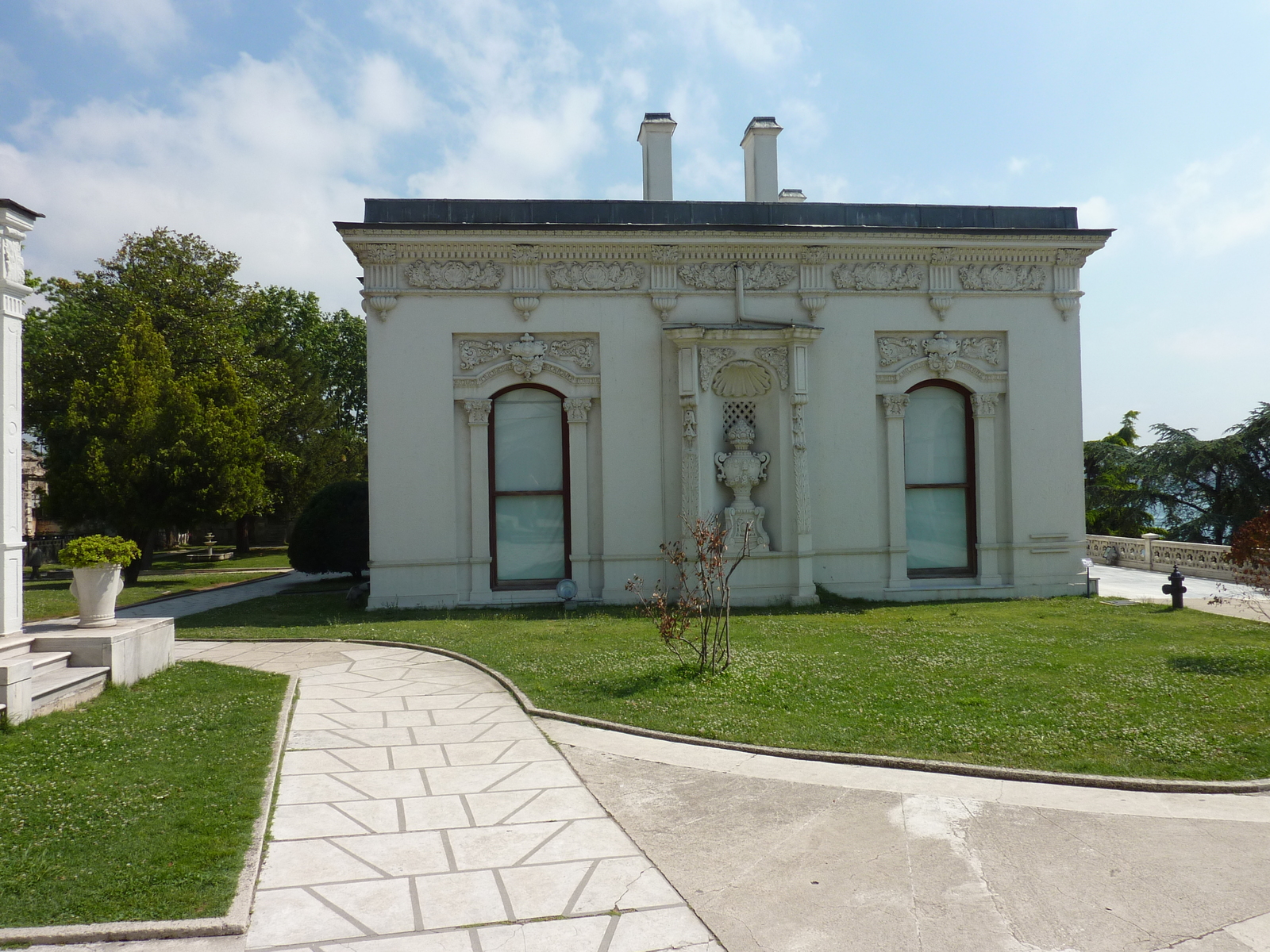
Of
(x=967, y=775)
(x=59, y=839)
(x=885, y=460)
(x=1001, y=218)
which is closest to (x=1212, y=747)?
(x=967, y=775)

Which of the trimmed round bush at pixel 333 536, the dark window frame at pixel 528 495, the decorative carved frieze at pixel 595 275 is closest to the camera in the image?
the decorative carved frieze at pixel 595 275

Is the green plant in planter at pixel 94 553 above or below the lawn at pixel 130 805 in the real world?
above

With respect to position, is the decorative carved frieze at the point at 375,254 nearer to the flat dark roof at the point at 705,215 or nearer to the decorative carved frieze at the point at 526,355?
the flat dark roof at the point at 705,215

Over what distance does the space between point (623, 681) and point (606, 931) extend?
16.5 ft

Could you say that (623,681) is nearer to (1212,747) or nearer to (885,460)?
→ (1212,747)

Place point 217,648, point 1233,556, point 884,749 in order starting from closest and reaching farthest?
1. point 884,749
2. point 1233,556
3. point 217,648

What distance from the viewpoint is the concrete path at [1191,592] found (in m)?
14.0

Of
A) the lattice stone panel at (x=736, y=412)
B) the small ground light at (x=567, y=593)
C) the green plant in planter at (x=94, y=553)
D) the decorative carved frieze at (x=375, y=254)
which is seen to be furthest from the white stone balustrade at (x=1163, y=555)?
the green plant in planter at (x=94, y=553)

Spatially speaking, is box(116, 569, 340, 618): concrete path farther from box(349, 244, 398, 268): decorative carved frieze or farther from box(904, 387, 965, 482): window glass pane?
box(904, 387, 965, 482): window glass pane

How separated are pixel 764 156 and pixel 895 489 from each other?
715cm

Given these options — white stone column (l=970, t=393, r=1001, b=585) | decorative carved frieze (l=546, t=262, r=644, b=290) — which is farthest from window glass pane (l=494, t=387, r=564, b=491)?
white stone column (l=970, t=393, r=1001, b=585)

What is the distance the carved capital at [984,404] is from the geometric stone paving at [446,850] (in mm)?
11549

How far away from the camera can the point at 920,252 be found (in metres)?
15.7

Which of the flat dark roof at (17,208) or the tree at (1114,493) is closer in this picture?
the flat dark roof at (17,208)
